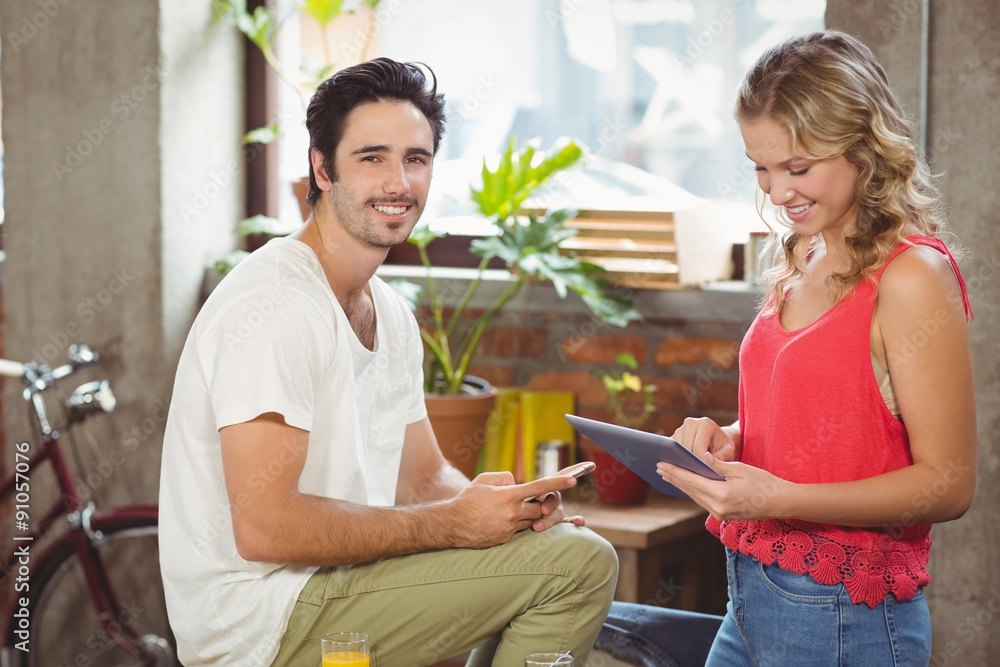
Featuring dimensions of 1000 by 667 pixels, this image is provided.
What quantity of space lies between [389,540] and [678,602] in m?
1.04

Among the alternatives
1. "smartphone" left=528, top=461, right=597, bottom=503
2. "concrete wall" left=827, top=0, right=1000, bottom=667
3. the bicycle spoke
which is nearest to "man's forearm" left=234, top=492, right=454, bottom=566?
"smartphone" left=528, top=461, right=597, bottom=503

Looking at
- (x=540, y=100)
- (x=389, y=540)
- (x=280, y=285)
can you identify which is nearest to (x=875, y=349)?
(x=389, y=540)

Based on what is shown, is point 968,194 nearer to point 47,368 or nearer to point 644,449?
point 644,449

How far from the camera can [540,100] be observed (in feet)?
9.22

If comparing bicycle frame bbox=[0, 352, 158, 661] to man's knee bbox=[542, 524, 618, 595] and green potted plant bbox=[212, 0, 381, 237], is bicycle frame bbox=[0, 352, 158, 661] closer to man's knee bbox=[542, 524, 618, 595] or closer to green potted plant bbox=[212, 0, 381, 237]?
green potted plant bbox=[212, 0, 381, 237]

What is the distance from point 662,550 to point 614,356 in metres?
0.53

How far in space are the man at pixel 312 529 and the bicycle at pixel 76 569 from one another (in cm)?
93

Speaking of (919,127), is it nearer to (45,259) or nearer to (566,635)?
(566,635)

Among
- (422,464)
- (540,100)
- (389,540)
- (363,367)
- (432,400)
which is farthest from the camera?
(540,100)

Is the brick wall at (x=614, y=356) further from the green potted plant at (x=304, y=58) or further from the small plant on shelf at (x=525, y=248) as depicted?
the green potted plant at (x=304, y=58)

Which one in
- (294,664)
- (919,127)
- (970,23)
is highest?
(970,23)

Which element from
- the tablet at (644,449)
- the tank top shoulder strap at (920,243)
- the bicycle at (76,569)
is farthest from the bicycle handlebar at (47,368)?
the tank top shoulder strap at (920,243)

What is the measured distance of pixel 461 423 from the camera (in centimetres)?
246

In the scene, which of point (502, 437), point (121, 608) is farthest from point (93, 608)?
point (502, 437)
